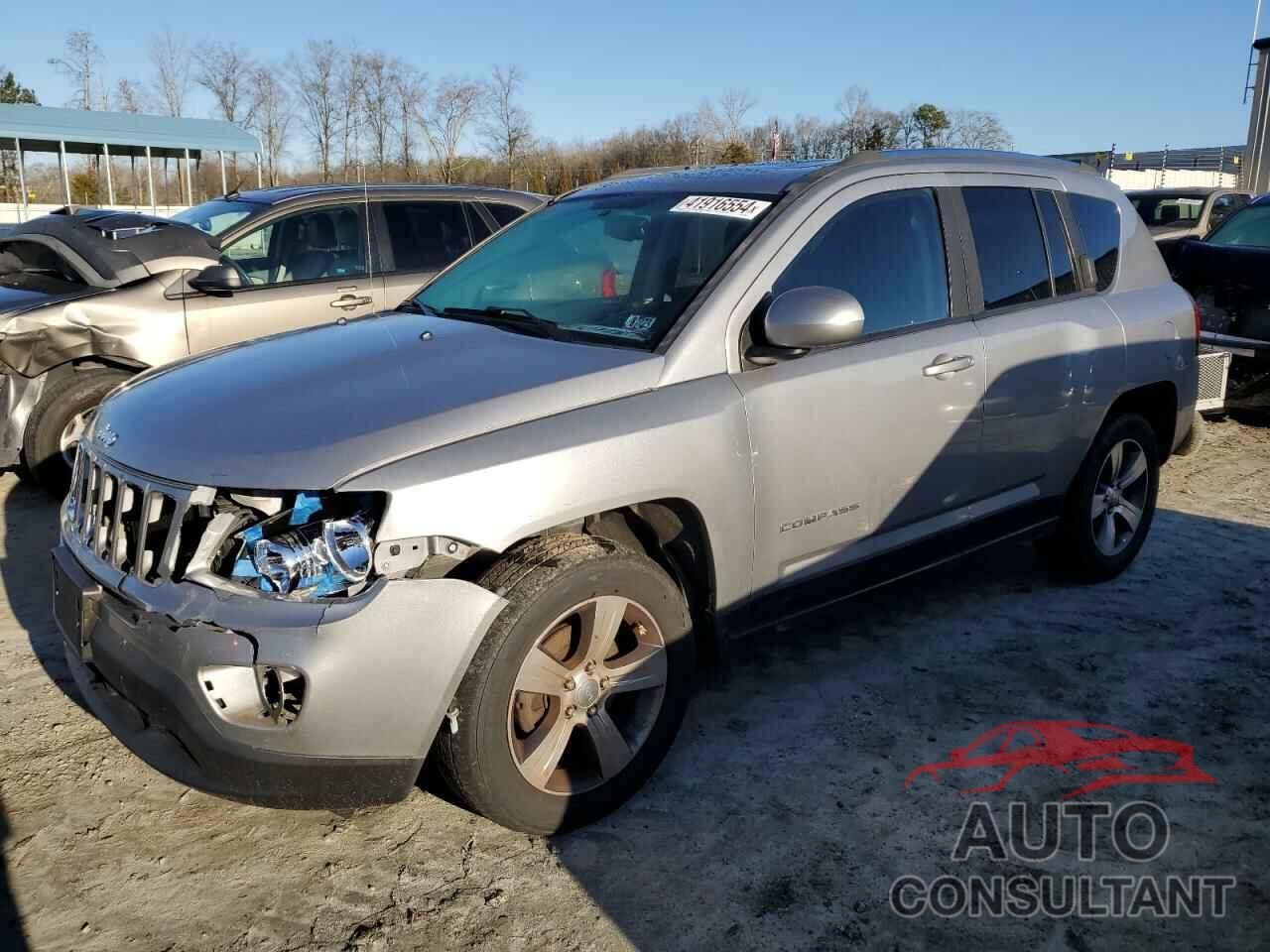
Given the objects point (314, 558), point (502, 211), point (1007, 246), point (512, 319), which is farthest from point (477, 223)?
point (314, 558)

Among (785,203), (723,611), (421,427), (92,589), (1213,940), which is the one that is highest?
(785,203)

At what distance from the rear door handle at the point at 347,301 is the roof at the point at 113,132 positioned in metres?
28.8

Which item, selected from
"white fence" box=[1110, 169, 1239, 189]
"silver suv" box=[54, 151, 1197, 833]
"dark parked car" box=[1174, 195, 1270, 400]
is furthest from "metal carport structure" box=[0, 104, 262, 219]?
"silver suv" box=[54, 151, 1197, 833]

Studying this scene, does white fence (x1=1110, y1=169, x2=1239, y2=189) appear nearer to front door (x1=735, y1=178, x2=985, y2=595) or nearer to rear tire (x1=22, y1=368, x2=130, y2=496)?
front door (x1=735, y1=178, x2=985, y2=595)

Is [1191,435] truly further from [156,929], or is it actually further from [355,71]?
[355,71]

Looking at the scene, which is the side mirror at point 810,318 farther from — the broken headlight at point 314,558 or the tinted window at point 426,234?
the tinted window at point 426,234

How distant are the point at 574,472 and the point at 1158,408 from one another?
3.57m

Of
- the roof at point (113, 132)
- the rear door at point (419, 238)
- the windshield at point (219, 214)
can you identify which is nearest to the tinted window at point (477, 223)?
the rear door at point (419, 238)

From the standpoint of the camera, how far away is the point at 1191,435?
541 centimetres

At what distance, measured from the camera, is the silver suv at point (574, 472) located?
2.59 meters

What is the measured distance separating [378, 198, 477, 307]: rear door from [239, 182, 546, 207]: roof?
89 millimetres

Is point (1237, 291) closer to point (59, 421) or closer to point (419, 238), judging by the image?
point (419, 238)

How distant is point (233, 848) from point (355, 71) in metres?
32.4

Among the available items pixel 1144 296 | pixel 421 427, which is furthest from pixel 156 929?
pixel 1144 296
